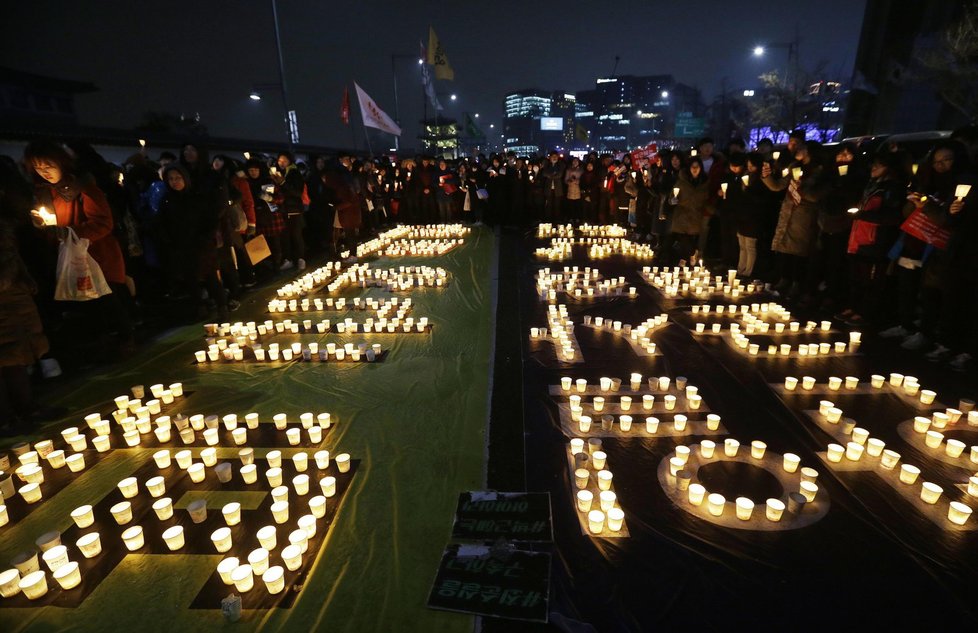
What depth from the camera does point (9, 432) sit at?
387cm

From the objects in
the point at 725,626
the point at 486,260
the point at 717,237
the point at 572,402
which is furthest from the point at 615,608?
the point at 717,237

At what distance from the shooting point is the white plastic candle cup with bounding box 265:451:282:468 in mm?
3319

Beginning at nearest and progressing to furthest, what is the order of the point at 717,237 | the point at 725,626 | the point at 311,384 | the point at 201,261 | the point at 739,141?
the point at 725,626
the point at 311,384
the point at 201,261
the point at 739,141
the point at 717,237

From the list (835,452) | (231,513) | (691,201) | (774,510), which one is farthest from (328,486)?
(691,201)

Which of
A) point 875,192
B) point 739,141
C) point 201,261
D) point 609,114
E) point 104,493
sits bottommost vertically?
point 104,493

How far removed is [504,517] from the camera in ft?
9.24

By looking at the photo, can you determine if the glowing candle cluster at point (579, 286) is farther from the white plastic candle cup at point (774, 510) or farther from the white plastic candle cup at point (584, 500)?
the white plastic candle cup at point (774, 510)

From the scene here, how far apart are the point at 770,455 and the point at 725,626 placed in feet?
5.10

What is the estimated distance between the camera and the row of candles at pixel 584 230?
1247cm

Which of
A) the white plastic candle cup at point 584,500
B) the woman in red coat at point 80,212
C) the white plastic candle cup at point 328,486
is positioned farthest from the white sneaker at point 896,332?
the woman in red coat at point 80,212

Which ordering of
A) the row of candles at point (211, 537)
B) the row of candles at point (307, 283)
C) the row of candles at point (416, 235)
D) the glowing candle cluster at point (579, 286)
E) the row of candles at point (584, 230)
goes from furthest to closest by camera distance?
the row of candles at point (584, 230), the row of candles at point (416, 235), the row of candles at point (307, 283), the glowing candle cluster at point (579, 286), the row of candles at point (211, 537)

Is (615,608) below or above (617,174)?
below

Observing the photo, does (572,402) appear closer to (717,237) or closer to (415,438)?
(415,438)

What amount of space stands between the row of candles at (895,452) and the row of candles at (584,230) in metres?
8.92
